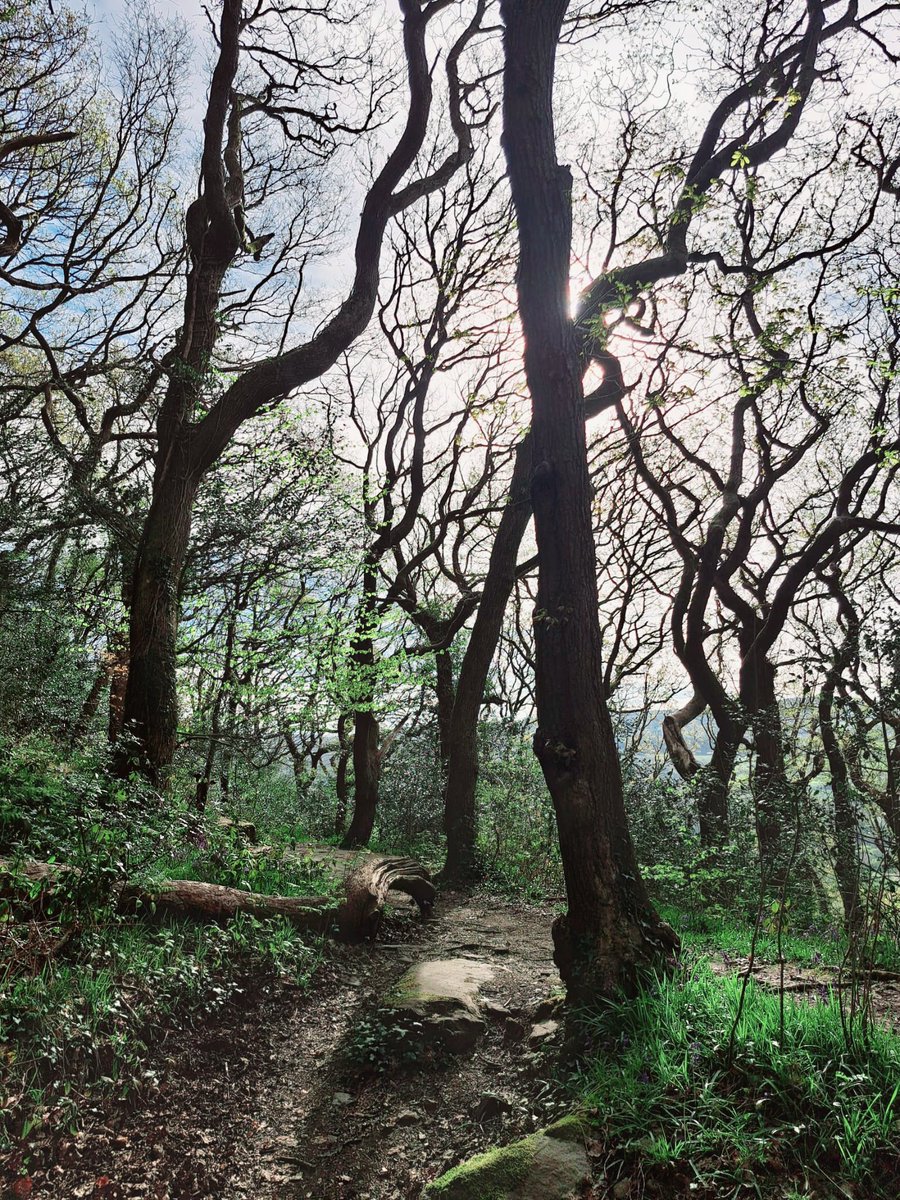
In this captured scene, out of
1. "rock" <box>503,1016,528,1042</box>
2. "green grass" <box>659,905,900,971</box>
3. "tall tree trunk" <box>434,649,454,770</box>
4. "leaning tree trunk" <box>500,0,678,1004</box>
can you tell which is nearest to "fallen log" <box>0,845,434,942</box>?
"rock" <box>503,1016,528,1042</box>

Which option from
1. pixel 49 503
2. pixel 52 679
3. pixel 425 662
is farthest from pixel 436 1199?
pixel 425 662

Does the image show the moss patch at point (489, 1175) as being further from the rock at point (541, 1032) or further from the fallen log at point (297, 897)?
the fallen log at point (297, 897)

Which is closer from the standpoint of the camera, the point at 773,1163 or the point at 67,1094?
the point at 773,1163

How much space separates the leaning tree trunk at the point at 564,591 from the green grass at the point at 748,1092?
0.55m

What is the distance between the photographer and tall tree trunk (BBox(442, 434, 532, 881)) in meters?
9.02

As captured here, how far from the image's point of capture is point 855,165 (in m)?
10.7

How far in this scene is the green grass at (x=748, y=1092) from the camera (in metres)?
2.47

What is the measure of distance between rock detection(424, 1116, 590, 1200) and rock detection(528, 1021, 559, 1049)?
3.77ft

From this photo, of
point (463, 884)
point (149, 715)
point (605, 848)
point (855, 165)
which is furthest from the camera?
point (855, 165)

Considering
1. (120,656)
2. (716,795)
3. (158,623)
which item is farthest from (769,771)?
(120,656)

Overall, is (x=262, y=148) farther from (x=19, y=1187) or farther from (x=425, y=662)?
(x=19, y=1187)

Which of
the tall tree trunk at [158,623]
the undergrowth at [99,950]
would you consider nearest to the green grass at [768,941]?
the undergrowth at [99,950]

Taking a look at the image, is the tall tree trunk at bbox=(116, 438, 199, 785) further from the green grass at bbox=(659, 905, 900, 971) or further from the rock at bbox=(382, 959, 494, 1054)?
the green grass at bbox=(659, 905, 900, 971)

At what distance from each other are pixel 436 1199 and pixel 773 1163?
1.33m
